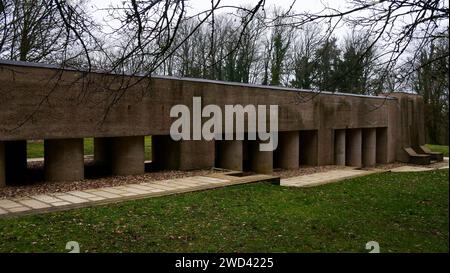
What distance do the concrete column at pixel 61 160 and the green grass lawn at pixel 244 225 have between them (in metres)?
3.76

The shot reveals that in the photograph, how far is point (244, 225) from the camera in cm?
717

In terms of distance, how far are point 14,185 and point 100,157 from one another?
6.14 meters

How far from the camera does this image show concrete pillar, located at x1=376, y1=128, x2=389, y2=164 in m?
26.0

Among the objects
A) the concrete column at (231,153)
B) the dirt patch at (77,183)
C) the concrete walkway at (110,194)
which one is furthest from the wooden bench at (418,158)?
the dirt patch at (77,183)

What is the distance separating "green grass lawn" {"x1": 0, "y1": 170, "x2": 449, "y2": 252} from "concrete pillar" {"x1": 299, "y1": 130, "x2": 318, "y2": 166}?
35.0 ft

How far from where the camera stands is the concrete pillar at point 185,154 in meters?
14.5

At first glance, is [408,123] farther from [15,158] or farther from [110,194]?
[15,158]

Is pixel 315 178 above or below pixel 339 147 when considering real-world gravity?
below

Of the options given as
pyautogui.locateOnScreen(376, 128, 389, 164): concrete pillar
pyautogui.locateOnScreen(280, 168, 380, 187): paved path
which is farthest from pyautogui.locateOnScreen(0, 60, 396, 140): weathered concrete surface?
pyautogui.locateOnScreen(376, 128, 389, 164): concrete pillar

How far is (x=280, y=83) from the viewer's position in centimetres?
3809

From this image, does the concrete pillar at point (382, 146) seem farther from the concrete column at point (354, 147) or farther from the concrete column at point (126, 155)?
the concrete column at point (126, 155)

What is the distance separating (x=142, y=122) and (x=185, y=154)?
7.02 ft

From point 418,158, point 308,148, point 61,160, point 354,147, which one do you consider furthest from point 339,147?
point 61,160
